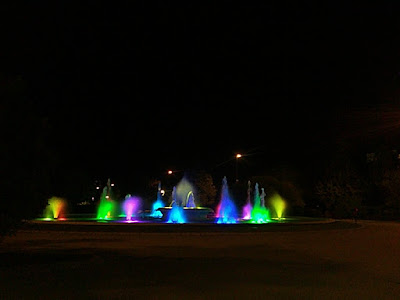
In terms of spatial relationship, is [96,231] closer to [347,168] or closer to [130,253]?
[130,253]

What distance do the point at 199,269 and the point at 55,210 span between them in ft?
116

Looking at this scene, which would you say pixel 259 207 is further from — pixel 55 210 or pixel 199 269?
pixel 199 269

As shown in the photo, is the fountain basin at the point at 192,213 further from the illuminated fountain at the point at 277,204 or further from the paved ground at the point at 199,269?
the illuminated fountain at the point at 277,204

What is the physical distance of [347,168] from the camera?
57094 mm

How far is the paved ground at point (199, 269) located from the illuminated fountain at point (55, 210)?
21.0 m

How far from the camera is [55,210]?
149ft

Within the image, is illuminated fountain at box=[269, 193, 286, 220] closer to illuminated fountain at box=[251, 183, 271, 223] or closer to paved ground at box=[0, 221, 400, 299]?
illuminated fountain at box=[251, 183, 271, 223]

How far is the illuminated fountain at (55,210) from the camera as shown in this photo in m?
41.0

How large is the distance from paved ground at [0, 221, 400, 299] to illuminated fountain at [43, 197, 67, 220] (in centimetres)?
2101

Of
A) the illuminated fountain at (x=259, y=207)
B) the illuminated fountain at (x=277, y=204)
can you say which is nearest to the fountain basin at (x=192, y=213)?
the illuminated fountain at (x=259, y=207)

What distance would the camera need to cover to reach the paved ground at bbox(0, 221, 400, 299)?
31.9 feet

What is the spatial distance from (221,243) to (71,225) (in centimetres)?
1005

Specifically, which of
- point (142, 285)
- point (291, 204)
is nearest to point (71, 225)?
point (142, 285)

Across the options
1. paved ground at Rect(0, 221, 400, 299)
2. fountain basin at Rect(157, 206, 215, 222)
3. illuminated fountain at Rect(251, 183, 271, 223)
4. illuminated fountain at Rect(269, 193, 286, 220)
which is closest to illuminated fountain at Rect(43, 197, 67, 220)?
fountain basin at Rect(157, 206, 215, 222)
